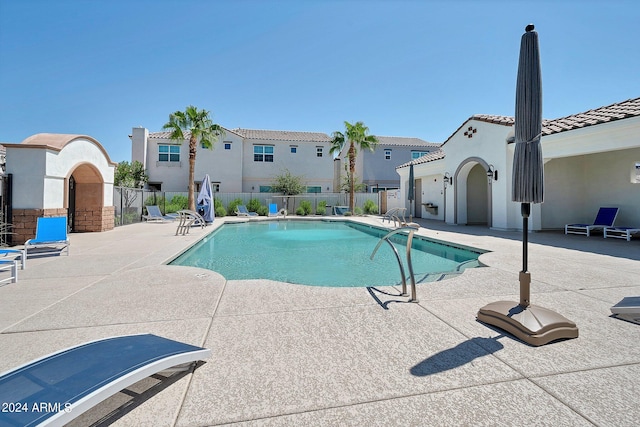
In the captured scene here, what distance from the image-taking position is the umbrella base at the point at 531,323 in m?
2.81

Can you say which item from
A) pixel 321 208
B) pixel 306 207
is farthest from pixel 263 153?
pixel 321 208

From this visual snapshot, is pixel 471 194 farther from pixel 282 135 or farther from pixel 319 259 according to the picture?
pixel 282 135

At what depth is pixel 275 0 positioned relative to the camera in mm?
9867

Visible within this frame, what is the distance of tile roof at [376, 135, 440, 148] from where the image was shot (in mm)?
33531

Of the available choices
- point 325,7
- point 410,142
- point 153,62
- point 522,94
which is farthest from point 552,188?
point 410,142

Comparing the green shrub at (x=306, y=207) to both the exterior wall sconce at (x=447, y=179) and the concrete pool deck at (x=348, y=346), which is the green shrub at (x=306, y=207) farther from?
the concrete pool deck at (x=348, y=346)

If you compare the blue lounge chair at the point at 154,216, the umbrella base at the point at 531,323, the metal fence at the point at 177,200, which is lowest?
the umbrella base at the point at 531,323

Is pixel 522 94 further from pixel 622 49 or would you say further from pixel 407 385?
pixel 622 49

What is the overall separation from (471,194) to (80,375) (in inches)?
708

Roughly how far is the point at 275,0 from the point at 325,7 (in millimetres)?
1968

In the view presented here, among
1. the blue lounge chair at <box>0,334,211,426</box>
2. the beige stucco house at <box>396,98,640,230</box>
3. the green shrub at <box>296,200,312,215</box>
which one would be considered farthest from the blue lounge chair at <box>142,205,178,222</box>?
the blue lounge chair at <box>0,334,211,426</box>

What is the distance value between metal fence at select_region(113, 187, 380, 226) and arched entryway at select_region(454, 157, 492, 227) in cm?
939

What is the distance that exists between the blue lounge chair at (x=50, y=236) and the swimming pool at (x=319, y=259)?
2708mm

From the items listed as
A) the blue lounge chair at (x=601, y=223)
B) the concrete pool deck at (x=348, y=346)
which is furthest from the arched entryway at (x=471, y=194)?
the concrete pool deck at (x=348, y=346)
